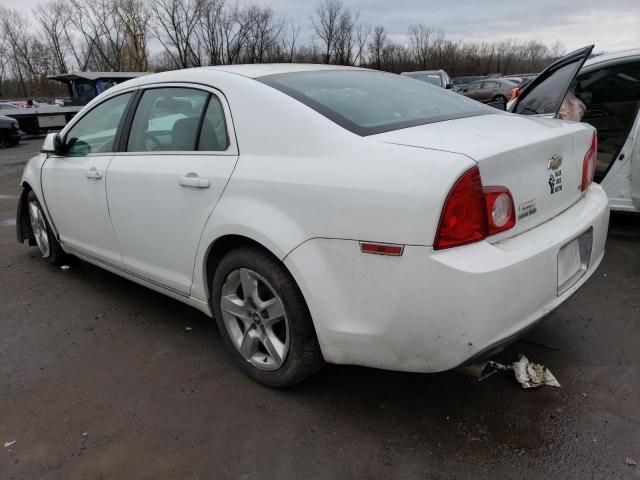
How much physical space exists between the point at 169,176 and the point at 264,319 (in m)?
0.97

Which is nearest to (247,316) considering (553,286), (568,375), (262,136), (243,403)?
(243,403)

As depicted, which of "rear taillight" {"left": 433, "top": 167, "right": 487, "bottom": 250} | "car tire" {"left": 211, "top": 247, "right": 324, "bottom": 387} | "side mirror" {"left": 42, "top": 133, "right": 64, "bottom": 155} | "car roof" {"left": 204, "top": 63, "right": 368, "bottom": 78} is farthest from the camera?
"side mirror" {"left": 42, "top": 133, "right": 64, "bottom": 155}

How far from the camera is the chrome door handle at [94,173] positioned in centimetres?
339

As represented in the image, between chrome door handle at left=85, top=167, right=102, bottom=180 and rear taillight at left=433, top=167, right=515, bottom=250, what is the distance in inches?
96.1

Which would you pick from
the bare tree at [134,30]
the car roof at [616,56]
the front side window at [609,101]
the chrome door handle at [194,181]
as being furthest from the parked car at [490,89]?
the bare tree at [134,30]

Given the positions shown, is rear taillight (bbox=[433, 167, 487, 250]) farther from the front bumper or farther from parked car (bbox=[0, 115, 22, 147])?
parked car (bbox=[0, 115, 22, 147])

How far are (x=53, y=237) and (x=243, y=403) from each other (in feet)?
9.36

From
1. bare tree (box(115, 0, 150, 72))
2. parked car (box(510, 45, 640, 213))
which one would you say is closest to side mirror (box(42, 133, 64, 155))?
parked car (box(510, 45, 640, 213))

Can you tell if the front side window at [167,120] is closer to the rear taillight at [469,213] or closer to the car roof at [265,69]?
the car roof at [265,69]

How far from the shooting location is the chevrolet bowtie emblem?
233 centimetres

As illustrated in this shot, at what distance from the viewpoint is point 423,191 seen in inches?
73.8

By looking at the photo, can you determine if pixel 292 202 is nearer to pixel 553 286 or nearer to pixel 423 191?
pixel 423 191

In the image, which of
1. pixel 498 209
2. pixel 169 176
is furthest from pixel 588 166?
pixel 169 176

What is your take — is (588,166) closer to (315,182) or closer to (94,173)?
(315,182)
